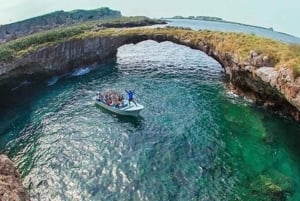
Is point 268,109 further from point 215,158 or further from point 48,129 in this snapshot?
point 48,129

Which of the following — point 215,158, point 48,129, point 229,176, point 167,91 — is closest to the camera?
point 229,176

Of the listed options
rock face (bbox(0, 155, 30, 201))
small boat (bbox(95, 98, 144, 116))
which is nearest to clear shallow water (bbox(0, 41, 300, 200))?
small boat (bbox(95, 98, 144, 116))

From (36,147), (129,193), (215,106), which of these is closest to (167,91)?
(215,106)

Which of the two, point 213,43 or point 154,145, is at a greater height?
point 213,43

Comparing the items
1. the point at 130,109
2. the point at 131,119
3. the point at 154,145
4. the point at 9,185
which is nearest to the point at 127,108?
the point at 130,109

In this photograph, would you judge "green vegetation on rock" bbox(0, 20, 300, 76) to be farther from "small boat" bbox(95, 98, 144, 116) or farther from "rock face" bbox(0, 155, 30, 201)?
"rock face" bbox(0, 155, 30, 201)

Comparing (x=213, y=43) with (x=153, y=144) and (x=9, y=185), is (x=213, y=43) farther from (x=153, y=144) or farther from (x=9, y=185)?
(x=9, y=185)

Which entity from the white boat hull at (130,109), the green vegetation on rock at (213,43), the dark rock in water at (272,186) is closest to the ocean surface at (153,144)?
the dark rock in water at (272,186)
